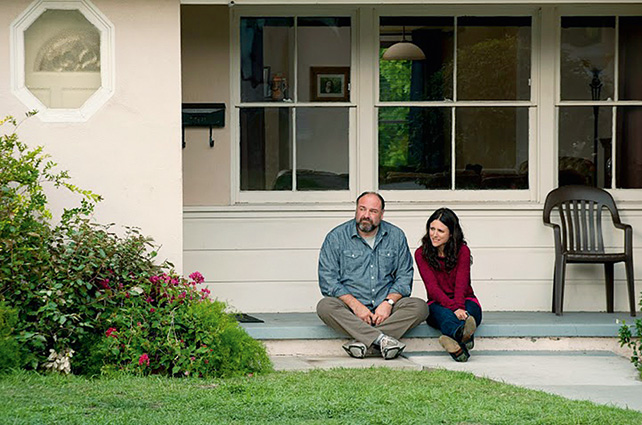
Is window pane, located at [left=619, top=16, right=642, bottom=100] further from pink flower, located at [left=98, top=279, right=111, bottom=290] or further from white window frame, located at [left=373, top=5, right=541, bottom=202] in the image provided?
pink flower, located at [left=98, top=279, right=111, bottom=290]

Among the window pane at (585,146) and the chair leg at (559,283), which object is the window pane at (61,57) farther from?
the window pane at (585,146)

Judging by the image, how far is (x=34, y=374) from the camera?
683 cm

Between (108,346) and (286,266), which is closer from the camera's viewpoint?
(108,346)

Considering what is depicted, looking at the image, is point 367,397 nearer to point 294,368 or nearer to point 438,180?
point 294,368

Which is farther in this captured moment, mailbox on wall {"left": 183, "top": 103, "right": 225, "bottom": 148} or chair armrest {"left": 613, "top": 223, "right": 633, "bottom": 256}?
mailbox on wall {"left": 183, "top": 103, "right": 225, "bottom": 148}

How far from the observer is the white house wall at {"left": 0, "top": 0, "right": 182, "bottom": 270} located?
7.87 metres

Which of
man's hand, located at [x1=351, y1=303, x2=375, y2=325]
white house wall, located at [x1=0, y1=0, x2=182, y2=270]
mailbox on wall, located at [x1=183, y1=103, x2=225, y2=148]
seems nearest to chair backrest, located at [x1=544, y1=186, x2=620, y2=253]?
man's hand, located at [x1=351, y1=303, x2=375, y2=325]

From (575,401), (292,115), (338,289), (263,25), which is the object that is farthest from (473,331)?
(263,25)

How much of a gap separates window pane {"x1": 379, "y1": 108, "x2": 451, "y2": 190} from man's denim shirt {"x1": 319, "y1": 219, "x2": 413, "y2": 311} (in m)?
1.32

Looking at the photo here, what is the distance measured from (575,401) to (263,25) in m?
4.41

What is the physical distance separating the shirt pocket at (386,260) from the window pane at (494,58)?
183cm

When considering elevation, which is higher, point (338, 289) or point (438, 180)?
point (438, 180)

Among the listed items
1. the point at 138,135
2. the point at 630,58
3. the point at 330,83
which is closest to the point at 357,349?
the point at 138,135

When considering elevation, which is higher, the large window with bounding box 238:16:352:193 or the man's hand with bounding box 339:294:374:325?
the large window with bounding box 238:16:352:193
